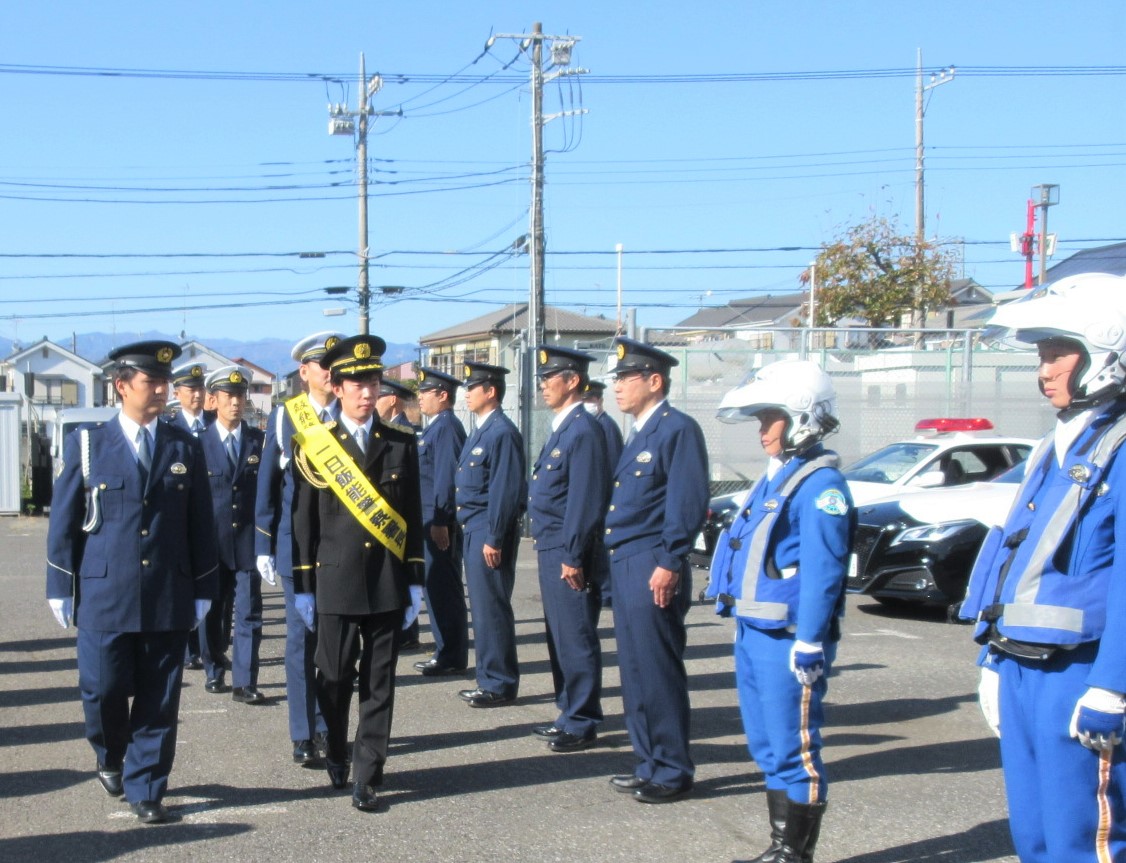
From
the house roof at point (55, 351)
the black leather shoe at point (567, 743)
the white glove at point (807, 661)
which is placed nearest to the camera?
the white glove at point (807, 661)

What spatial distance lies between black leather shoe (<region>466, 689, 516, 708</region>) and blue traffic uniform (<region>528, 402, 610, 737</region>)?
72cm

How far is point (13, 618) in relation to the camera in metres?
11.0

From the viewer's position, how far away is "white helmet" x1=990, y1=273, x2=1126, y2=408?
336cm

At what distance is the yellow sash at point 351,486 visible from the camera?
562cm

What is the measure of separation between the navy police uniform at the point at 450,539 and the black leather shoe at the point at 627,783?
2911 mm

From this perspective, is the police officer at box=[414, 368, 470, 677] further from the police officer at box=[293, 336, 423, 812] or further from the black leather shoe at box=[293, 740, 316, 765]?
the police officer at box=[293, 336, 423, 812]

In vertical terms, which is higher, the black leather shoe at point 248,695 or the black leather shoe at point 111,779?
the black leather shoe at point 111,779

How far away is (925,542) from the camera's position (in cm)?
1077

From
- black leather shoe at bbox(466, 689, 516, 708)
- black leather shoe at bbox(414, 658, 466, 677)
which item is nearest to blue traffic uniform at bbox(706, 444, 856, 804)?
black leather shoe at bbox(466, 689, 516, 708)

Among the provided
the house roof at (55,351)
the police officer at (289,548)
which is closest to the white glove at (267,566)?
the police officer at (289,548)

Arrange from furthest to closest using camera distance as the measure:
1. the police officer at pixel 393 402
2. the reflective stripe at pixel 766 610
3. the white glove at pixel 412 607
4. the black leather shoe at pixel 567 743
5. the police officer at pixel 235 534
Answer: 1. the police officer at pixel 393 402
2. the police officer at pixel 235 534
3. the black leather shoe at pixel 567 743
4. the white glove at pixel 412 607
5. the reflective stripe at pixel 766 610

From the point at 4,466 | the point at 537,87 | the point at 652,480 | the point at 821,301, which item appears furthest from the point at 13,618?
the point at 821,301

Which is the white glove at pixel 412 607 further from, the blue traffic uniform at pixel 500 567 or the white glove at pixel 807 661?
the white glove at pixel 807 661

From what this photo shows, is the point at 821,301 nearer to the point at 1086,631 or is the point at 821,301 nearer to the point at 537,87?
the point at 537,87
